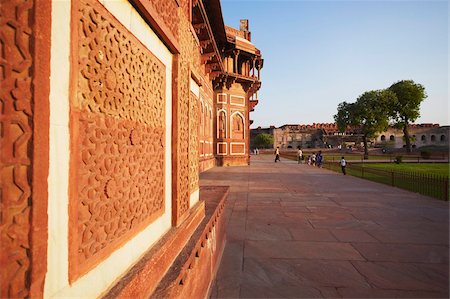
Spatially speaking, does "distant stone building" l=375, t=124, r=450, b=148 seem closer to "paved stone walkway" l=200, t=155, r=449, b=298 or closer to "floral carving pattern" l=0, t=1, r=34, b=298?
"paved stone walkway" l=200, t=155, r=449, b=298

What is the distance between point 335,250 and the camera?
3402mm

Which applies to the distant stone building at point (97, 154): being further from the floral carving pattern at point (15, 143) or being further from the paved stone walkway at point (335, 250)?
the paved stone walkway at point (335, 250)

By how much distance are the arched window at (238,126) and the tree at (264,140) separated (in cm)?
5186

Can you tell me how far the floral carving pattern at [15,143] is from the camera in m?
0.75

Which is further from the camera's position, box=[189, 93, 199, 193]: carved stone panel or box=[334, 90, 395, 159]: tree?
box=[334, 90, 395, 159]: tree

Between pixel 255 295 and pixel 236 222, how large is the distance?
7.37 feet

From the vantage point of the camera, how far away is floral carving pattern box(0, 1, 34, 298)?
746mm

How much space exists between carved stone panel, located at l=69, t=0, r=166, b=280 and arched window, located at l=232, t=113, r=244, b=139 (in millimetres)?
15310

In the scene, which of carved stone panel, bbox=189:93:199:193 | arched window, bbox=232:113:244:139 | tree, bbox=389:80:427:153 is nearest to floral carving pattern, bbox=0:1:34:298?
carved stone panel, bbox=189:93:199:193

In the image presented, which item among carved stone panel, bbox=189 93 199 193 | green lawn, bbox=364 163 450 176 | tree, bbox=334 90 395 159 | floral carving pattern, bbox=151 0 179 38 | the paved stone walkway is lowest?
green lawn, bbox=364 163 450 176

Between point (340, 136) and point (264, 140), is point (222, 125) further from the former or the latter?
point (340, 136)

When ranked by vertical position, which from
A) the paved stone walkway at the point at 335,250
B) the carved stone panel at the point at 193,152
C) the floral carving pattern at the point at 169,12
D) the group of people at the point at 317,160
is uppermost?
the floral carving pattern at the point at 169,12

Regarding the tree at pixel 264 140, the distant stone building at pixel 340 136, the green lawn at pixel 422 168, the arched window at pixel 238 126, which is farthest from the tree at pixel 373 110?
the tree at pixel 264 140

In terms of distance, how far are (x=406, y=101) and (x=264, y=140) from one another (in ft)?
120
